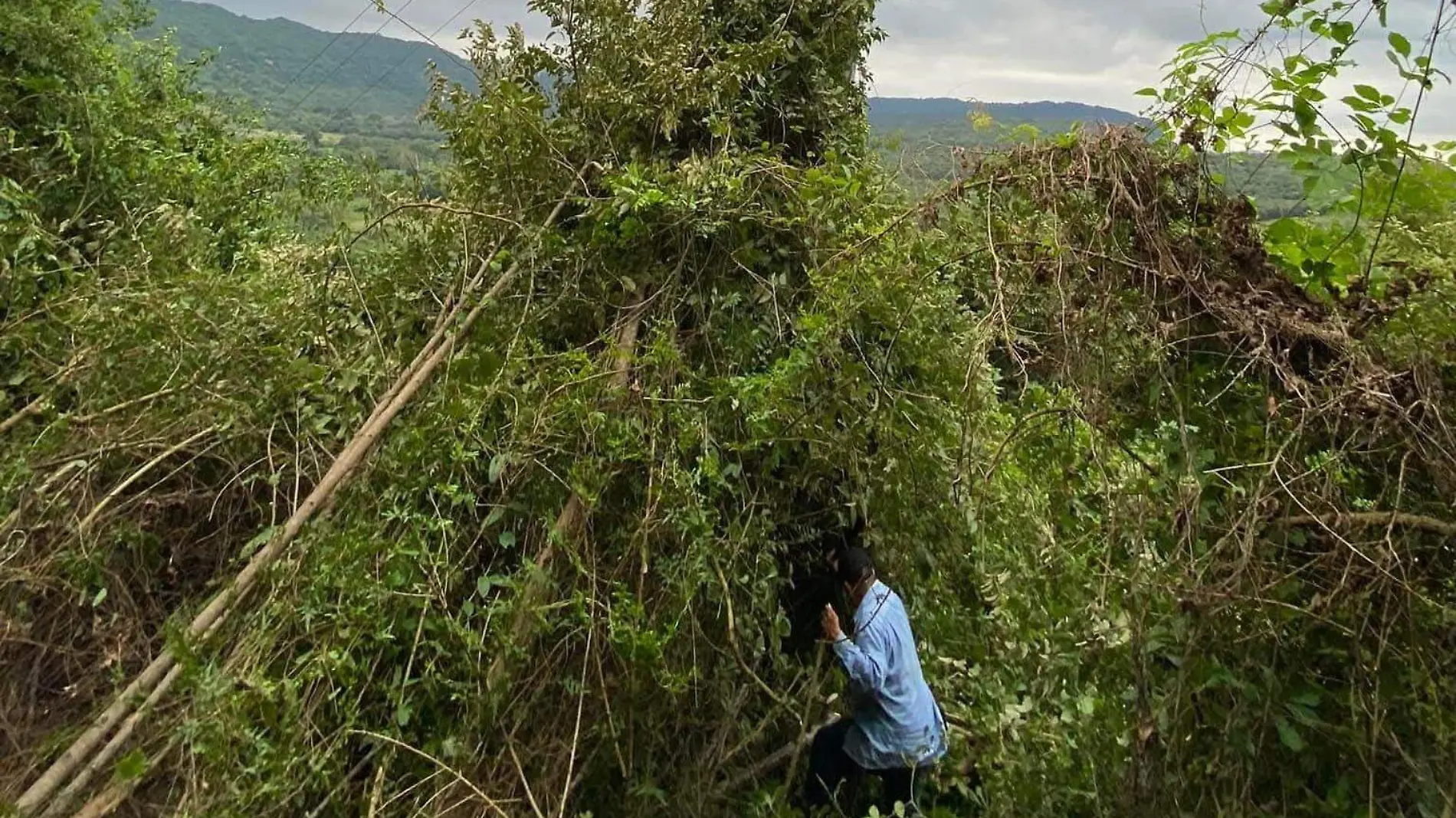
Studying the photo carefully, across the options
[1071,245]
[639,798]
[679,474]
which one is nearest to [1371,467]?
[1071,245]

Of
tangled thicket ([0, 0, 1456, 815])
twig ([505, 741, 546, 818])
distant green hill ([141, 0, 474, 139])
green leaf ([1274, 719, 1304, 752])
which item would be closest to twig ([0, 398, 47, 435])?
tangled thicket ([0, 0, 1456, 815])

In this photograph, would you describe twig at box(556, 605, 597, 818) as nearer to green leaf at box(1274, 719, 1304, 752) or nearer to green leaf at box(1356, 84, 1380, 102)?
green leaf at box(1274, 719, 1304, 752)

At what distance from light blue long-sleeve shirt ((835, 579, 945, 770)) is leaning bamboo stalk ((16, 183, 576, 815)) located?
6.34 feet

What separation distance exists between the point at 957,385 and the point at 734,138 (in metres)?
1.61

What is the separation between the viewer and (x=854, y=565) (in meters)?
3.12

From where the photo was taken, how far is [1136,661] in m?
2.02

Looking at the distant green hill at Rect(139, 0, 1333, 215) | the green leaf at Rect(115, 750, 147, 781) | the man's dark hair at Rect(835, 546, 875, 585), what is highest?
the distant green hill at Rect(139, 0, 1333, 215)

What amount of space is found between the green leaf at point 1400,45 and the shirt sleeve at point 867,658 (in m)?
2.26

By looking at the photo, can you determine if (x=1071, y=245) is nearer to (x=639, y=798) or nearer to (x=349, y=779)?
(x=639, y=798)

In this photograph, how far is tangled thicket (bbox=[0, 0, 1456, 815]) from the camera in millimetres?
1921

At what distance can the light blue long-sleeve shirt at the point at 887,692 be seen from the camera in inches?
119

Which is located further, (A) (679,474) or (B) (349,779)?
(A) (679,474)

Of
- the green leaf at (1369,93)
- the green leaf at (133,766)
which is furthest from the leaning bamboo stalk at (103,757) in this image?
the green leaf at (1369,93)

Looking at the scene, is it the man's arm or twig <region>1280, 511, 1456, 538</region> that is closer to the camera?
twig <region>1280, 511, 1456, 538</region>
